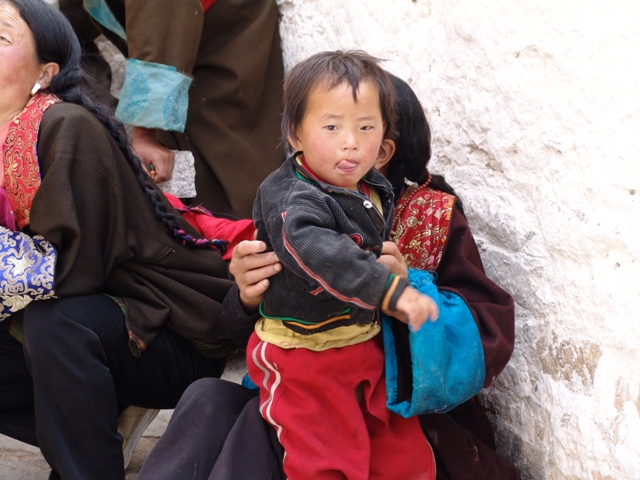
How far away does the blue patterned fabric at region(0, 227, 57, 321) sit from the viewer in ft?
7.04

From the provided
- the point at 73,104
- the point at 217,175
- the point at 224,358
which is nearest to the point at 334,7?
the point at 217,175

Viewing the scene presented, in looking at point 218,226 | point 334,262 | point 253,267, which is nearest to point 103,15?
point 218,226

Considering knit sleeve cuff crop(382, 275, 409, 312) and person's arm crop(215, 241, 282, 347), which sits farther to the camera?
person's arm crop(215, 241, 282, 347)

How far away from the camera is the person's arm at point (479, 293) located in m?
1.93

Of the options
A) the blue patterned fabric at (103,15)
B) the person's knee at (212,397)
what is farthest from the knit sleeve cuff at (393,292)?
the blue patterned fabric at (103,15)

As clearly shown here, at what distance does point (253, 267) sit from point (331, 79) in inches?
19.8

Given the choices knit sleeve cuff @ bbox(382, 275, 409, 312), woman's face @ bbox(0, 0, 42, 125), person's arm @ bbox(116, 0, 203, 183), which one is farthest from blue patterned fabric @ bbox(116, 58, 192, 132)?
knit sleeve cuff @ bbox(382, 275, 409, 312)

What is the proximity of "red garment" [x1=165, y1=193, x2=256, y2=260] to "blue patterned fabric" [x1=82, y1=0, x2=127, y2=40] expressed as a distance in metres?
1.11

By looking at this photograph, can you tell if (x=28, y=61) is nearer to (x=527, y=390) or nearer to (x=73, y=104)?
(x=73, y=104)

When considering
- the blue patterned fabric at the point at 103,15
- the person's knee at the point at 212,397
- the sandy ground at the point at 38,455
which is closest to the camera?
the person's knee at the point at 212,397

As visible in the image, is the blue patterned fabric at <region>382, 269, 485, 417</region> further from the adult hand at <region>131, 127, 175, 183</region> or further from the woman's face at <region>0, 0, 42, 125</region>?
the adult hand at <region>131, 127, 175, 183</region>

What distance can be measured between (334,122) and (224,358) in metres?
1.14

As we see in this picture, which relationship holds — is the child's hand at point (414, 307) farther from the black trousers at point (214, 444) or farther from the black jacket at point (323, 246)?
the black trousers at point (214, 444)

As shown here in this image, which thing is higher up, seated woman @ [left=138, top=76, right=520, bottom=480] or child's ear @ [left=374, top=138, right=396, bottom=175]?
child's ear @ [left=374, top=138, right=396, bottom=175]
